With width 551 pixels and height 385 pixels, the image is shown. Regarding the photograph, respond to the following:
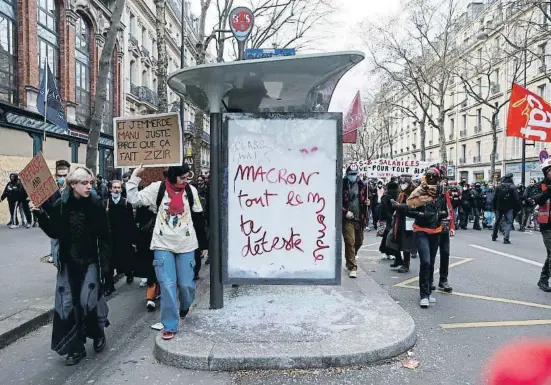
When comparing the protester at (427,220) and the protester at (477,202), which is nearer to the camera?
the protester at (427,220)

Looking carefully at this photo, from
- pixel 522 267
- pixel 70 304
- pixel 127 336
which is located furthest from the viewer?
pixel 522 267

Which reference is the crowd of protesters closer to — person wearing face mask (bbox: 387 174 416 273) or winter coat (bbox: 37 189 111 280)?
winter coat (bbox: 37 189 111 280)

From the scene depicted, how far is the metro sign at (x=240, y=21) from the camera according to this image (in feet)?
26.8

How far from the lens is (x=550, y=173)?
20.9ft

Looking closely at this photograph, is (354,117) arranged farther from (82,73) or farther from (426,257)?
(82,73)

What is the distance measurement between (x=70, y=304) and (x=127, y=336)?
2.97ft

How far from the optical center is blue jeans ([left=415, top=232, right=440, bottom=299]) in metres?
5.61

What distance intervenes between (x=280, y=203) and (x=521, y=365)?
2570mm

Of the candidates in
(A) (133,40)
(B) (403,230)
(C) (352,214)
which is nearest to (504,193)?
(B) (403,230)

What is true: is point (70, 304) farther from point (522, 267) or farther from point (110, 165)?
point (110, 165)

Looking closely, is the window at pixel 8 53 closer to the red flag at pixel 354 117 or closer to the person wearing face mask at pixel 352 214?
the red flag at pixel 354 117

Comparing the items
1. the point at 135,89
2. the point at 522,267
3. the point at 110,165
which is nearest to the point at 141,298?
the point at 522,267

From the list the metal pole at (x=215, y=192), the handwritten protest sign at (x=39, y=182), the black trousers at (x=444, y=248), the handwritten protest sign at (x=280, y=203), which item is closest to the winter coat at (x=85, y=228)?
the handwritten protest sign at (x=39, y=182)

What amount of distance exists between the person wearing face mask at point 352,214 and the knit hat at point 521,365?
2.96 m
